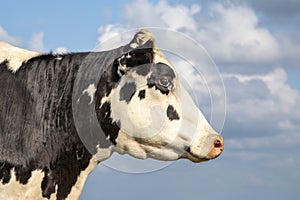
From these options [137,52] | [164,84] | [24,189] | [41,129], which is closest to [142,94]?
[164,84]

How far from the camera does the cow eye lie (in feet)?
26.2

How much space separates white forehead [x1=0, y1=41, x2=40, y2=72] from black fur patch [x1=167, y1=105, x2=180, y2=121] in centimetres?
233

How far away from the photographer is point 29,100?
829cm

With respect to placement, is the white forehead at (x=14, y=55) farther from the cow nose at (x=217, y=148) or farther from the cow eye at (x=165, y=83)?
the cow nose at (x=217, y=148)

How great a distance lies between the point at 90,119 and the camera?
8227 millimetres

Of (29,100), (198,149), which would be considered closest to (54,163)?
(29,100)

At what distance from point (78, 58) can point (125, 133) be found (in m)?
1.42

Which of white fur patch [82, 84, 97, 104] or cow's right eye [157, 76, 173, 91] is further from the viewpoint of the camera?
white fur patch [82, 84, 97, 104]

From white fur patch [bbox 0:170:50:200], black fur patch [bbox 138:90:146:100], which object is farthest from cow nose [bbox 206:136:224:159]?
white fur patch [bbox 0:170:50:200]

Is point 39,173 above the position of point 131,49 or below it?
below

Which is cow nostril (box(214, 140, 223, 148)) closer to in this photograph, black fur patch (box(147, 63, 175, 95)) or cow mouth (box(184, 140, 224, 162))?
cow mouth (box(184, 140, 224, 162))

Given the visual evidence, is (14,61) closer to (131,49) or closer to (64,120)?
(64,120)

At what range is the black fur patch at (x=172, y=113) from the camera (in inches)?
316

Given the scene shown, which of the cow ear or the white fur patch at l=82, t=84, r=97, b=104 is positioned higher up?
the cow ear
